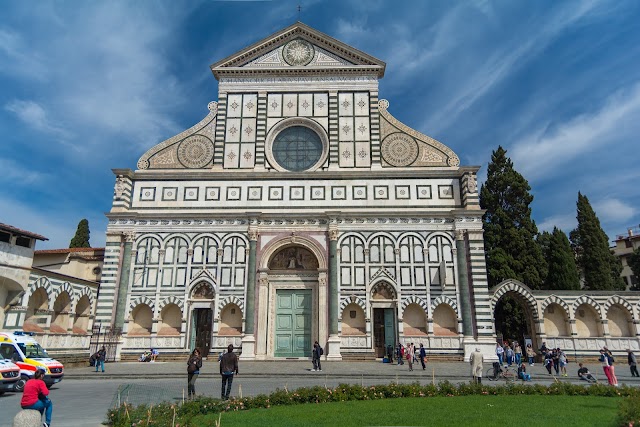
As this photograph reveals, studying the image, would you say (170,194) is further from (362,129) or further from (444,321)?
(444,321)

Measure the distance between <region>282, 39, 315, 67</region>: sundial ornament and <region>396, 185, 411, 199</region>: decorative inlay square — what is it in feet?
34.2

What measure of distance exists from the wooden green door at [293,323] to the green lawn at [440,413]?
1409 centimetres

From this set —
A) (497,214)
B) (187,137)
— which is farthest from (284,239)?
(497,214)

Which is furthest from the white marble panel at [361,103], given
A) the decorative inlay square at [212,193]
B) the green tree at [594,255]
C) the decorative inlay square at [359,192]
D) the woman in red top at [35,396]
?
the woman in red top at [35,396]

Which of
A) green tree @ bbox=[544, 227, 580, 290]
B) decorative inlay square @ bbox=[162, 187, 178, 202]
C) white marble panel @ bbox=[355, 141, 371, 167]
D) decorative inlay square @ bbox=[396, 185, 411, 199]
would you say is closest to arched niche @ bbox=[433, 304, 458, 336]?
decorative inlay square @ bbox=[396, 185, 411, 199]

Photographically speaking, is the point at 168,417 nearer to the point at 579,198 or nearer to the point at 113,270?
the point at 113,270

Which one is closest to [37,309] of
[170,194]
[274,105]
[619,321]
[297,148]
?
[170,194]

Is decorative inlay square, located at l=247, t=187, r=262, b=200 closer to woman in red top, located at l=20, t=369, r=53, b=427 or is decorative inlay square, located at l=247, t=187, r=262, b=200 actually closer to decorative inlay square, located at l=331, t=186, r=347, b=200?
decorative inlay square, located at l=331, t=186, r=347, b=200

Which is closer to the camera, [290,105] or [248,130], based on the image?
[248,130]

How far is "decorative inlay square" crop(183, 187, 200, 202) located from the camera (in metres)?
27.2

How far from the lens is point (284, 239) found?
2641cm

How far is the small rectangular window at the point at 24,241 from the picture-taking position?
21.3 metres

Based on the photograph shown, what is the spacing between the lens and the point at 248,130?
28.5 m

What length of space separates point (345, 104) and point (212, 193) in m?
10.0
